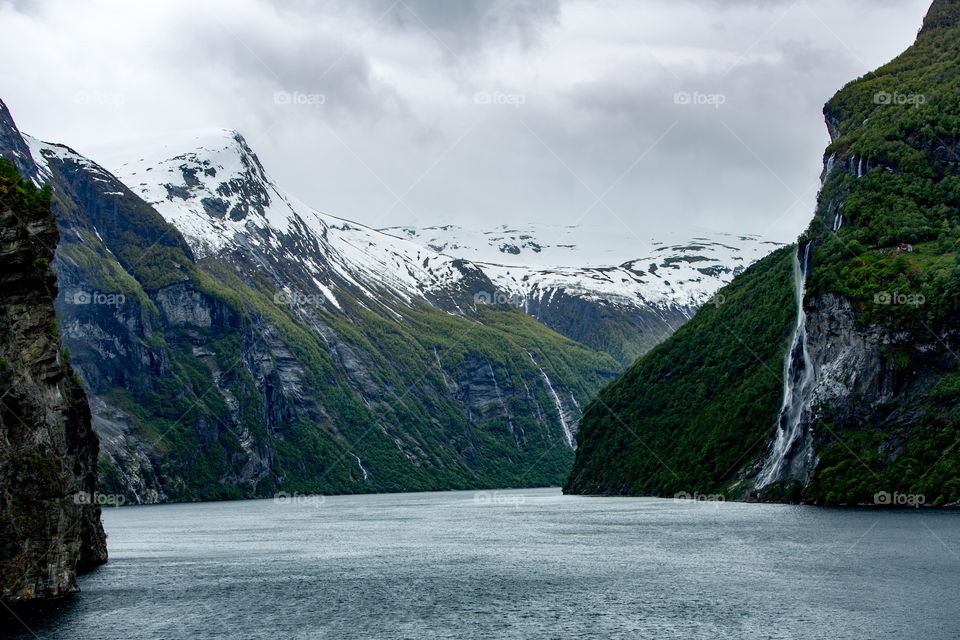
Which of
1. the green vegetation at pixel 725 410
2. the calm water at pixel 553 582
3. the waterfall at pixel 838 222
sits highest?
the waterfall at pixel 838 222

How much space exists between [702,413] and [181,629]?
138 metres

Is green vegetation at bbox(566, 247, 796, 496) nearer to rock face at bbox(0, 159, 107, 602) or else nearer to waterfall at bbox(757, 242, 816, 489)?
waterfall at bbox(757, 242, 816, 489)

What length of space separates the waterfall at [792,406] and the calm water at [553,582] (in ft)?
60.8

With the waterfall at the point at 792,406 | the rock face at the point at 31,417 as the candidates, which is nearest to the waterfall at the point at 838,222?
the waterfall at the point at 792,406

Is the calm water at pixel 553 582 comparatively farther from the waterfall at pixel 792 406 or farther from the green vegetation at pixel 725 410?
the green vegetation at pixel 725 410

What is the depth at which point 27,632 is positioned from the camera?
2106 inches

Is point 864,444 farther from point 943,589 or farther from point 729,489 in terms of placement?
point 943,589

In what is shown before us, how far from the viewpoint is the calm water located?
5712 cm

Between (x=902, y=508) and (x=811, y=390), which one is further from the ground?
(x=811, y=390)

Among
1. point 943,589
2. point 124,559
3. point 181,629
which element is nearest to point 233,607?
point 181,629

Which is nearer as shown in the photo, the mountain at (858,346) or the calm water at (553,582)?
the calm water at (553,582)

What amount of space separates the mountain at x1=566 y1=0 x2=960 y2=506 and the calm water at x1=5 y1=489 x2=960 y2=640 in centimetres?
1219

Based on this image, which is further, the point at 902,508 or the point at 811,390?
the point at 811,390

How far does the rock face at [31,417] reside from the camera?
56125 mm
